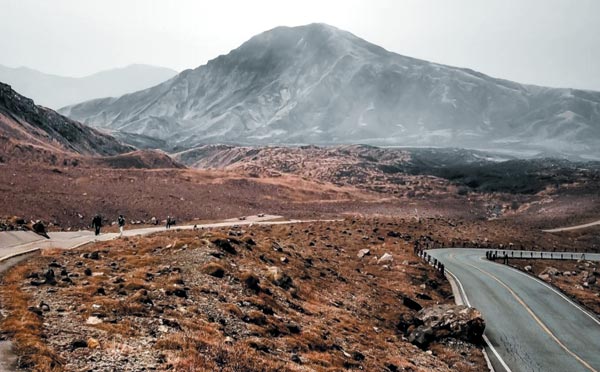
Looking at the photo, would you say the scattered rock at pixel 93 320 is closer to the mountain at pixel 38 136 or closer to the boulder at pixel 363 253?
the boulder at pixel 363 253

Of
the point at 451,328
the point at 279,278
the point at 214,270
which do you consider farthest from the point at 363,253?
the point at 214,270

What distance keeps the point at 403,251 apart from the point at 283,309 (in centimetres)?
3306

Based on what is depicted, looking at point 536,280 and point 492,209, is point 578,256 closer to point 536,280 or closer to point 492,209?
point 536,280

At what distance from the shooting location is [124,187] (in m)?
80.4

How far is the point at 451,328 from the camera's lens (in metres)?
26.1

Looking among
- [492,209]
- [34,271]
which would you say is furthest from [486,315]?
[492,209]

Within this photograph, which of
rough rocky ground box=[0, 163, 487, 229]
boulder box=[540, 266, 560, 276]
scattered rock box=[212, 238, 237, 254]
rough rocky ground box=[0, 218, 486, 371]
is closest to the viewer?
rough rocky ground box=[0, 218, 486, 371]

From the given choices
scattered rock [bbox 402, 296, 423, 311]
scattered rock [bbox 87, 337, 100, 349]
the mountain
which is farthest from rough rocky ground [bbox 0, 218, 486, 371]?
the mountain

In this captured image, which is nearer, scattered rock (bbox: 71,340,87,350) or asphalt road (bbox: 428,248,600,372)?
scattered rock (bbox: 71,340,87,350)

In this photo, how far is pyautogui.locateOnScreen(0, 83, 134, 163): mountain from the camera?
9825cm

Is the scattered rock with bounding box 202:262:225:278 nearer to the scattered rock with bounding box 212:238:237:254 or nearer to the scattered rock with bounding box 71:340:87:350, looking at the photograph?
the scattered rock with bounding box 212:238:237:254

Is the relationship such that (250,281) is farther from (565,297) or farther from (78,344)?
(565,297)

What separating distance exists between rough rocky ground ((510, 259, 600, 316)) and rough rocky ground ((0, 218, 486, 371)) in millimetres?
19119

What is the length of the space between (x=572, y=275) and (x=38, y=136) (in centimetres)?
14269
